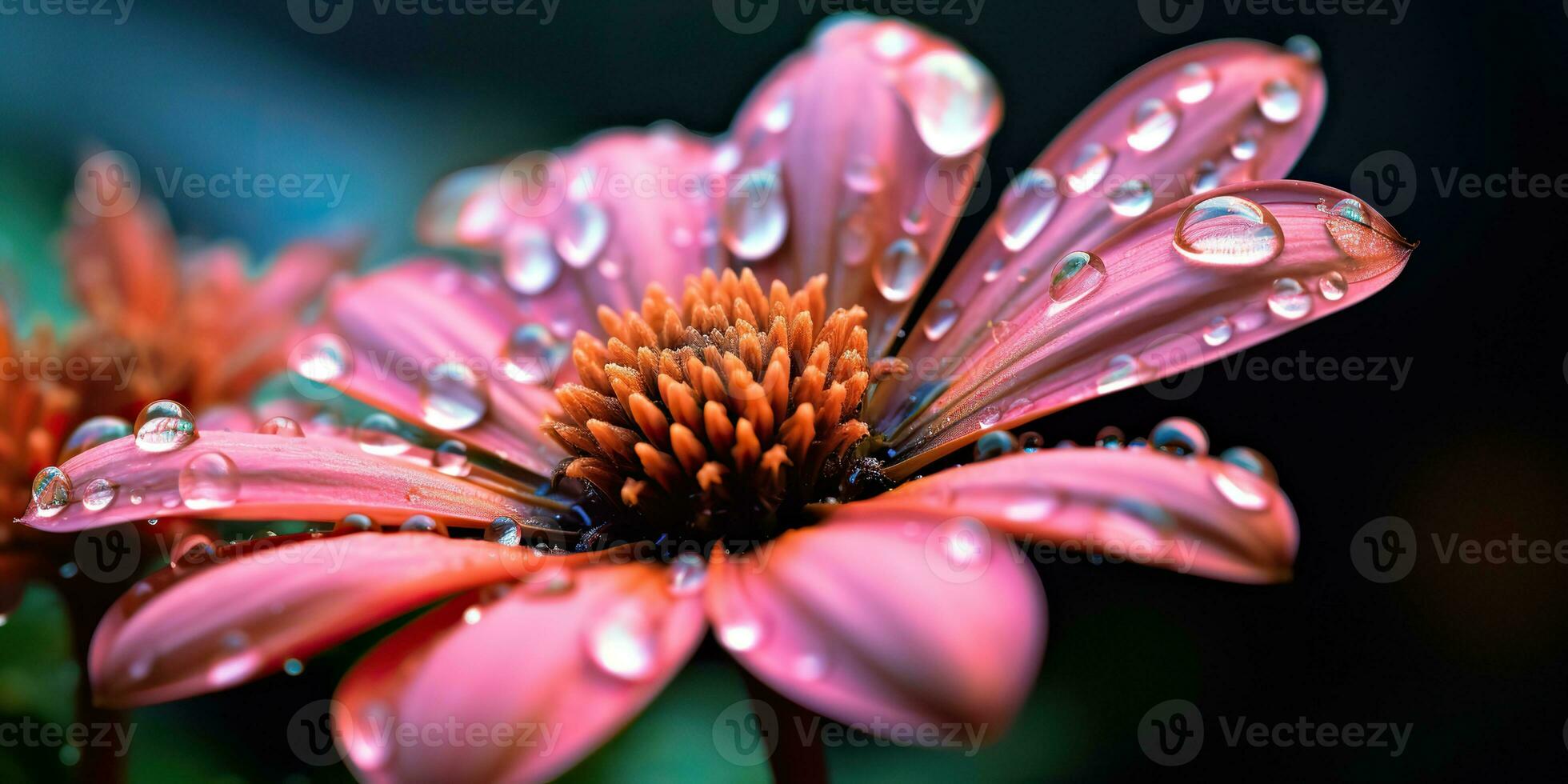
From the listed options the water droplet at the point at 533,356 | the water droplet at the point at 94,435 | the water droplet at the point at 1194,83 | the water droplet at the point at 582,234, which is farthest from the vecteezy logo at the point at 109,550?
the water droplet at the point at 1194,83

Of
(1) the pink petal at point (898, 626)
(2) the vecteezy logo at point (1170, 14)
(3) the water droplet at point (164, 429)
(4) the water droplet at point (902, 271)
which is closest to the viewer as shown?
(1) the pink petal at point (898, 626)

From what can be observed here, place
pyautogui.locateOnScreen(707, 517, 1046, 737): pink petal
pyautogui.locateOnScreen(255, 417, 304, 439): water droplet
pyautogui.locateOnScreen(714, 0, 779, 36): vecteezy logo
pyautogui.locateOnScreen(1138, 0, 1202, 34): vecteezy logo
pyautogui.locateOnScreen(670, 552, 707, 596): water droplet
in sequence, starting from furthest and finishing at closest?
1. pyautogui.locateOnScreen(714, 0, 779, 36): vecteezy logo
2. pyautogui.locateOnScreen(1138, 0, 1202, 34): vecteezy logo
3. pyautogui.locateOnScreen(255, 417, 304, 439): water droplet
4. pyautogui.locateOnScreen(670, 552, 707, 596): water droplet
5. pyautogui.locateOnScreen(707, 517, 1046, 737): pink petal

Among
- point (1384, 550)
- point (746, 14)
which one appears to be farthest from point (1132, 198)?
point (746, 14)

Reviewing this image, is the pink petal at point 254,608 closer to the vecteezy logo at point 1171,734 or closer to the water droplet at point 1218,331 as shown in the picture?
the water droplet at point 1218,331

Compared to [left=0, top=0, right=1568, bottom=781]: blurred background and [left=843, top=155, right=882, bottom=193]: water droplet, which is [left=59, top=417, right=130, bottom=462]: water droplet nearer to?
[left=0, top=0, right=1568, bottom=781]: blurred background

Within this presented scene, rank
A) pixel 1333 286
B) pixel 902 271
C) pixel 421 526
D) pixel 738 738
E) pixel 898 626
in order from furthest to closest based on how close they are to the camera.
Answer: pixel 738 738
pixel 902 271
pixel 421 526
pixel 1333 286
pixel 898 626

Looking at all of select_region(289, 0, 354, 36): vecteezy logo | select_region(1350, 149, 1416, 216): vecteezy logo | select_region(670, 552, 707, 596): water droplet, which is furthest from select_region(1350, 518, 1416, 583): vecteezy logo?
select_region(289, 0, 354, 36): vecteezy logo

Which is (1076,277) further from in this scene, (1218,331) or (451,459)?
(451,459)
